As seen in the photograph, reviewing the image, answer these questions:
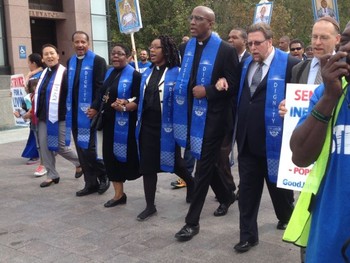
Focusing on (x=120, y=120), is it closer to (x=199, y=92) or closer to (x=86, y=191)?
(x=86, y=191)

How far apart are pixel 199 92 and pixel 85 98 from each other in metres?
1.93

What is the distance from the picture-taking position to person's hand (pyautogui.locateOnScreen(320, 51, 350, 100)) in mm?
1546

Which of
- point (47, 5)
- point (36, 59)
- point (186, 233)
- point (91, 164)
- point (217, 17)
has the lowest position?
point (186, 233)

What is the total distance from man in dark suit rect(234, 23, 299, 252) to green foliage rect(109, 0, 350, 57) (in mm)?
13413

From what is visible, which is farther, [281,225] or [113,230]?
[113,230]

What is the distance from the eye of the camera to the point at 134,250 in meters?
4.04

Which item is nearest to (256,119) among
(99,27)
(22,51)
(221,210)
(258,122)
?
(258,122)

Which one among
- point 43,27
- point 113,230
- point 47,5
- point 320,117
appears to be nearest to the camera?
point 320,117

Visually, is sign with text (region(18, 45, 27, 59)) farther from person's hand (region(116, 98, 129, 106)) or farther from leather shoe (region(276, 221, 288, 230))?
leather shoe (region(276, 221, 288, 230))


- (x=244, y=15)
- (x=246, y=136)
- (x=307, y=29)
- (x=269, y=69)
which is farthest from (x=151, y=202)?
(x=307, y=29)

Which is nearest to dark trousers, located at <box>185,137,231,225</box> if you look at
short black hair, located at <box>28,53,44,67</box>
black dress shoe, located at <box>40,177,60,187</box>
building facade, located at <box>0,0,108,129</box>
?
black dress shoe, located at <box>40,177,60,187</box>

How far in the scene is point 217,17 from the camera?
2867 cm

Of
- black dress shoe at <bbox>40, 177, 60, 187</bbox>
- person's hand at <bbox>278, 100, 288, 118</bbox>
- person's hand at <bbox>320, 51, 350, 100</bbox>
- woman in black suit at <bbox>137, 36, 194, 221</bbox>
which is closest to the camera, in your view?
person's hand at <bbox>320, 51, 350, 100</bbox>

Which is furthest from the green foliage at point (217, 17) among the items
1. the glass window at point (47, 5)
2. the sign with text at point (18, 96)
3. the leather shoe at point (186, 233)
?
the leather shoe at point (186, 233)
